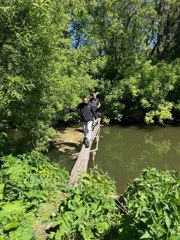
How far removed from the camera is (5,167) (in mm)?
7172

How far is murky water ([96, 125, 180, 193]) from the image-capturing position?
12.0 metres

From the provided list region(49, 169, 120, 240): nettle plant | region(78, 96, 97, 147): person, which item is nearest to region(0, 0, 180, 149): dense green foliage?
region(78, 96, 97, 147): person

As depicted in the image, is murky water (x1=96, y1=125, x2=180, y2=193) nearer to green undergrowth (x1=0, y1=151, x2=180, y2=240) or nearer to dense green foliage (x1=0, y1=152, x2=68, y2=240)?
dense green foliage (x1=0, y1=152, x2=68, y2=240)

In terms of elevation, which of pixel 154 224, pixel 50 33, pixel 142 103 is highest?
pixel 50 33

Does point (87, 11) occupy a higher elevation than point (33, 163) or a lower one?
higher

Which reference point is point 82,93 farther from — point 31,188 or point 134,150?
point 31,188

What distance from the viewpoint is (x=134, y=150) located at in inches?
572

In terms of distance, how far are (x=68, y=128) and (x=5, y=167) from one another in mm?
10759

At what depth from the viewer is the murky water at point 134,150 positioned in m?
12.0

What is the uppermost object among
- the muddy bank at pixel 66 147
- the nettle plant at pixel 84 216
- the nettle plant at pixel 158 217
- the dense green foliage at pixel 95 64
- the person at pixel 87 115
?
the dense green foliage at pixel 95 64

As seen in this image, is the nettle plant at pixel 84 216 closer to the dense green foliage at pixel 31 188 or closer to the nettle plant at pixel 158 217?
the dense green foliage at pixel 31 188

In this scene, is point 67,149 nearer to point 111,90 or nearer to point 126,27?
point 111,90

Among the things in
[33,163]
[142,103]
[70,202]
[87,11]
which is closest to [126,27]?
[87,11]

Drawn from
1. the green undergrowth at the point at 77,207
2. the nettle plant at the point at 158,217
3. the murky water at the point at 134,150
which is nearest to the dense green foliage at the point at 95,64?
the murky water at the point at 134,150
